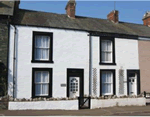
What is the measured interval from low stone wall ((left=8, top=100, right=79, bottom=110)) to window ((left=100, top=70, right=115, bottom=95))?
12.5ft

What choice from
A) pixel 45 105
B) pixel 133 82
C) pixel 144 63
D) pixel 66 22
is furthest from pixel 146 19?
pixel 45 105

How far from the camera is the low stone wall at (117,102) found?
12375mm

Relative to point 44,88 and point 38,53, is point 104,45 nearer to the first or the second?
point 38,53

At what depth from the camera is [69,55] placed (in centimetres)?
1390

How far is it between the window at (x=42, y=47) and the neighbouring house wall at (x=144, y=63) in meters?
8.18

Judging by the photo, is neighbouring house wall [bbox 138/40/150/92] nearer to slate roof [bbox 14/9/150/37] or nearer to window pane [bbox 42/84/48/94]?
slate roof [bbox 14/9/150/37]

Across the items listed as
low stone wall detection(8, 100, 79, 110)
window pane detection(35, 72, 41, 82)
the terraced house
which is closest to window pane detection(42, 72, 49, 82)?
the terraced house

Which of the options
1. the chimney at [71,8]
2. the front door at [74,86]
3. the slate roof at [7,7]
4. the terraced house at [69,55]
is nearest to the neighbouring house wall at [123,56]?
the terraced house at [69,55]

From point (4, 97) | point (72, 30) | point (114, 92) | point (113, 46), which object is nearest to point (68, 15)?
point (72, 30)

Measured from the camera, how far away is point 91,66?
14391mm

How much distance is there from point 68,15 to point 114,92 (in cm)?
801

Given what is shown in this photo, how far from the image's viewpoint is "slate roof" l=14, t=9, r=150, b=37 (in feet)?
45.1

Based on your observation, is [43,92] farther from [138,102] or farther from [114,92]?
[138,102]

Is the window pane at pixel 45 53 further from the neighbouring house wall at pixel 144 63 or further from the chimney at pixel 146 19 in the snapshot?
the chimney at pixel 146 19
